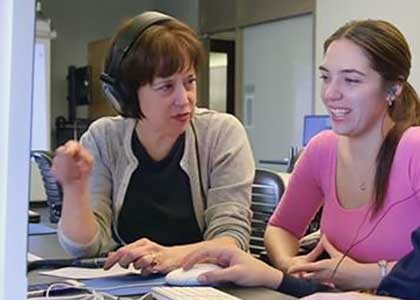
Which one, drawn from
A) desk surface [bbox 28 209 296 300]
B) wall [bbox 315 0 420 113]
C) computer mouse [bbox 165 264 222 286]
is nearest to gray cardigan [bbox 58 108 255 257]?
desk surface [bbox 28 209 296 300]

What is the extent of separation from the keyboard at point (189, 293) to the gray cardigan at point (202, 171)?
0.35 meters

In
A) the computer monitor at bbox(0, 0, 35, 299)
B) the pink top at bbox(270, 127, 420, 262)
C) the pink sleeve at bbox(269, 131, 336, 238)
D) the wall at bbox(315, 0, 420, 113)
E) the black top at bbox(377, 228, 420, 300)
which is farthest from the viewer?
the wall at bbox(315, 0, 420, 113)

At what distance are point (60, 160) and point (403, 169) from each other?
0.69 m

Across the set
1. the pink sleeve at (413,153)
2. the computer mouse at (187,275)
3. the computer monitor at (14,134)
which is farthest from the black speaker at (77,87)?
the computer monitor at (14,134)

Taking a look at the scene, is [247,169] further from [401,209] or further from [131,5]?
[131,5]

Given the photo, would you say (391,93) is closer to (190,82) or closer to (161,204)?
(190,82)

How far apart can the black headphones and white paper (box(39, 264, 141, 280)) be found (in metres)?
0.37

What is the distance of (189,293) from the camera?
0.92 m

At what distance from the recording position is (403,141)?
1.33m

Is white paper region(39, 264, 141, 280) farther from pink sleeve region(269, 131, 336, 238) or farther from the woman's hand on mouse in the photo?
pink sleeve region(269, 131, 336, 238)

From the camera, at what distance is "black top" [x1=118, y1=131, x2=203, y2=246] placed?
1.36m

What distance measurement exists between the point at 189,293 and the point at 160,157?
512mm

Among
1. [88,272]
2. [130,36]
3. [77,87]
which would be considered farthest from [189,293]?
[77,87]

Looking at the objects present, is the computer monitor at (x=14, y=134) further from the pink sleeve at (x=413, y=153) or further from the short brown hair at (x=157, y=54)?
the pink sleeve at (x=413, y=153)
